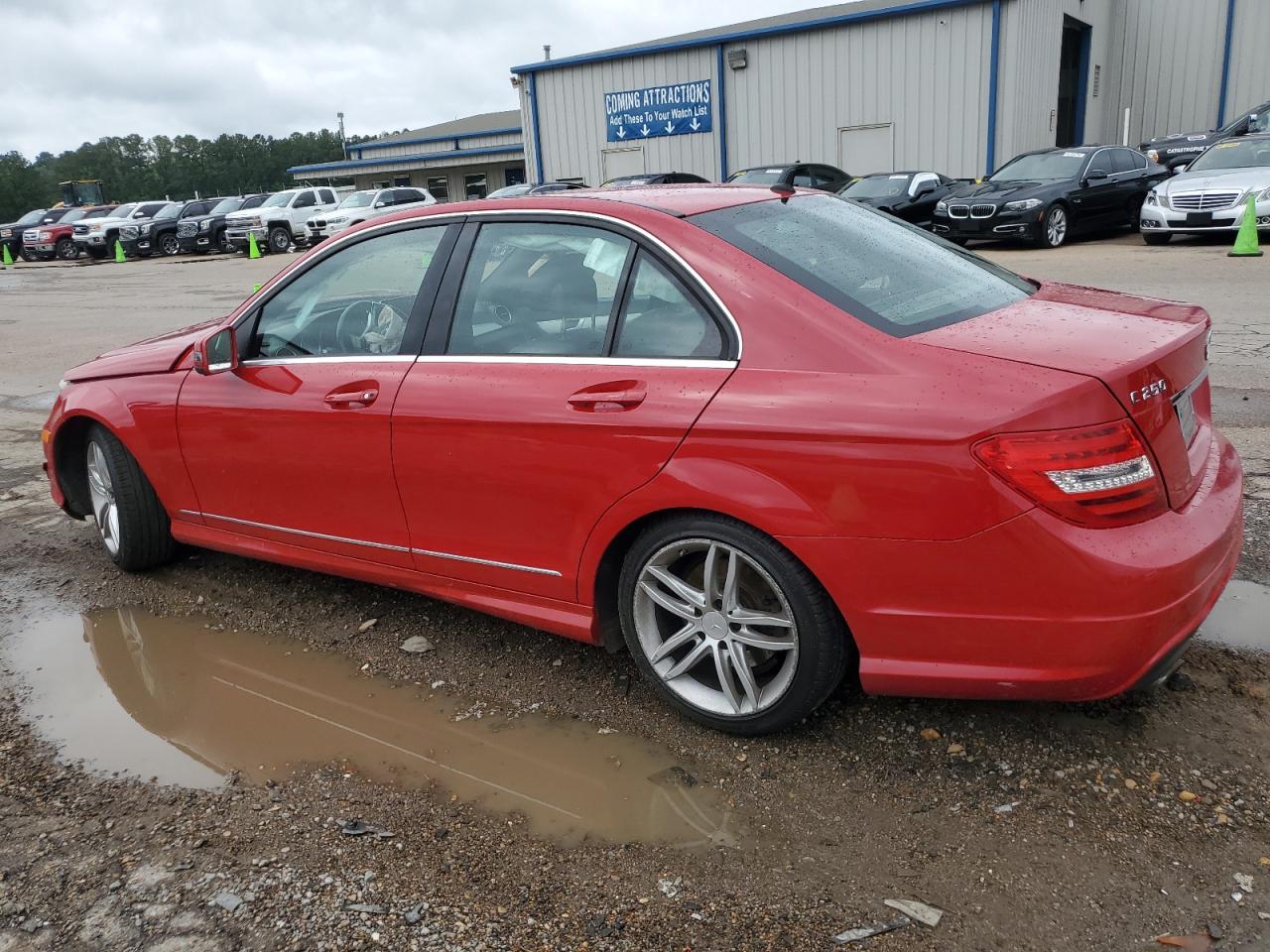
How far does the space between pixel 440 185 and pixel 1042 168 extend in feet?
133

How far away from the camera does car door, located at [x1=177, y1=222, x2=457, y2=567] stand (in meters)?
3.60

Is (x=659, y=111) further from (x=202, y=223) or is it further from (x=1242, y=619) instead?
(x=1242, y=619)

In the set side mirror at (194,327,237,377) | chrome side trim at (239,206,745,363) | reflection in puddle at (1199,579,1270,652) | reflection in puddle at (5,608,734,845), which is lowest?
reflection in puddle at (5,608,734,845)

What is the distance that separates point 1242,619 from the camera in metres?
3.65

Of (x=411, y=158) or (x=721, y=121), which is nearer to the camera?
(x=721, y=121)

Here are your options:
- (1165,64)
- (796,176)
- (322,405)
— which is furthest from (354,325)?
(1165,64)

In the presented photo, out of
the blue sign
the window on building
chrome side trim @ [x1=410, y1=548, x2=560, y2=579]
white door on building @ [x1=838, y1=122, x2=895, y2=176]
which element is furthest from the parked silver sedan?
the window on building

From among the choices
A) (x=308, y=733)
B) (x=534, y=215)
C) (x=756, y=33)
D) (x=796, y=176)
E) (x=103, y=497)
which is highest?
(x=756, y=33)

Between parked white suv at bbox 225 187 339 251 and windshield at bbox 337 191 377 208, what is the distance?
0.60 meters

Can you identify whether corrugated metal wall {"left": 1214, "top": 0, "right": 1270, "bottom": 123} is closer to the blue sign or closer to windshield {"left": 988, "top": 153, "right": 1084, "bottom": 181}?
the blue sign

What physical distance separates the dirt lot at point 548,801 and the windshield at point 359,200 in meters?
27.7

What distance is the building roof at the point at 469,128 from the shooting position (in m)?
51.3

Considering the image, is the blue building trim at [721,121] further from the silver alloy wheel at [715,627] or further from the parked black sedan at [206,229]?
the silver alloy wheel at [715,627]

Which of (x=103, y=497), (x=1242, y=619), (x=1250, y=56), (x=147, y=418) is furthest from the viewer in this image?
(x=1250, y=56)
